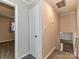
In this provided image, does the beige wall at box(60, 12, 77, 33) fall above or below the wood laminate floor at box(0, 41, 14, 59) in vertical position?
above

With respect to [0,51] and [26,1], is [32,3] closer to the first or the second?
[26,1]

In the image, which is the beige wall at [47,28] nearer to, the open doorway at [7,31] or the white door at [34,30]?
the white door at [34,30]

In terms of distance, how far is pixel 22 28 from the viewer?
3.36 m

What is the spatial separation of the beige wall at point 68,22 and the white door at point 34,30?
2968 mm

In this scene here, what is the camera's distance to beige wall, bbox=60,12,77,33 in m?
5.38

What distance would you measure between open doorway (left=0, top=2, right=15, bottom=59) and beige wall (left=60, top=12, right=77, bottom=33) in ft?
12.3

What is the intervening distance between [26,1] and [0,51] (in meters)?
2.22

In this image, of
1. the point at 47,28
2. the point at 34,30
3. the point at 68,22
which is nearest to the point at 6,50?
the point at 34,30

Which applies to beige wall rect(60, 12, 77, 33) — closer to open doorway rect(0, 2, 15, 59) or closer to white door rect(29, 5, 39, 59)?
white door rect(29, 5, 39, 59)

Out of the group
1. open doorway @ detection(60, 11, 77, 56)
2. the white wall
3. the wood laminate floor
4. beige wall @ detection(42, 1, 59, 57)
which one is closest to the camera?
the wood laminate floor

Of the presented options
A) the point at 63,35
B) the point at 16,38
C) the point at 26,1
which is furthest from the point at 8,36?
the point at 63,35

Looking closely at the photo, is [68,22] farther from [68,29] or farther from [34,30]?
[34,30]

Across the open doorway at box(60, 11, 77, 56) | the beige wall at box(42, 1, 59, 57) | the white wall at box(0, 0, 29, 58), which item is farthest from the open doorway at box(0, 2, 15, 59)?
the open doorway at box(60, 11, 77, 56)

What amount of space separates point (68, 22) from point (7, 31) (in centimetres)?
400
